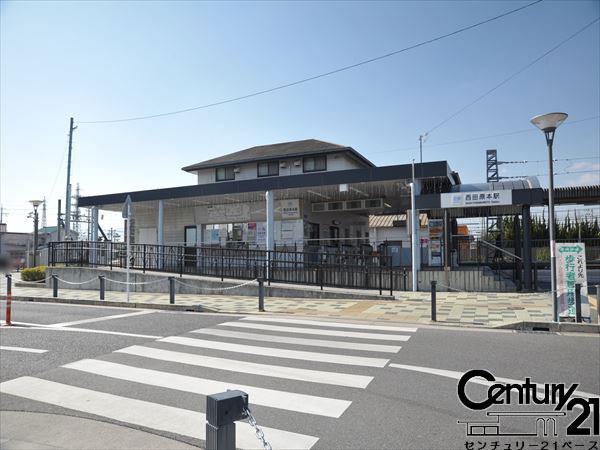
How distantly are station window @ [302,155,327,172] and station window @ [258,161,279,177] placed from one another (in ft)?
6.47

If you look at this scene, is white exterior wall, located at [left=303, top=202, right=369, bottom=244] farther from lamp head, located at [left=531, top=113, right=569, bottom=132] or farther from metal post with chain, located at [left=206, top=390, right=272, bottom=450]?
metal post with chain, located at [left=206, top=390, right=272, bottom=450]

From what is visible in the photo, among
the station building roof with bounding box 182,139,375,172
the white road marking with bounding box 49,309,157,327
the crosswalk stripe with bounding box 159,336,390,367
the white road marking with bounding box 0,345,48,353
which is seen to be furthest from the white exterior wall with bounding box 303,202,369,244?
the white road marking with bounding box 0,345,48,353

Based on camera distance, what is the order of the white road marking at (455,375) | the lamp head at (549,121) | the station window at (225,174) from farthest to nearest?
the station window at (225,174), the lamp head at (549,121), the white road marking at (455,375)

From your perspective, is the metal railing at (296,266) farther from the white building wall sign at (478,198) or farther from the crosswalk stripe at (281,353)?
the crosswalk stripe at (281,353)

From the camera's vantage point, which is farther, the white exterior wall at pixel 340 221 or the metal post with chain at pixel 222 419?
the white exterior wall at pixel 340 221

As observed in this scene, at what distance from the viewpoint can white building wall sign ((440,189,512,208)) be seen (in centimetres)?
1770

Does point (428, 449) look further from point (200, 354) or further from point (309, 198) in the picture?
point (309, 198)

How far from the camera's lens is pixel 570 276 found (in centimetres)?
1145

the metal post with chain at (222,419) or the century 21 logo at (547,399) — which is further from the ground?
the metal post with chain at (222,419)

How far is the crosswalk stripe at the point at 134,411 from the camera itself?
14.9ft

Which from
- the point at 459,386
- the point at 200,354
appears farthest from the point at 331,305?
the point at 459,386

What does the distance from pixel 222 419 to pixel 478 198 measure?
57.0ft

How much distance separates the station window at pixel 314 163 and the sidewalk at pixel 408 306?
11.8 metres

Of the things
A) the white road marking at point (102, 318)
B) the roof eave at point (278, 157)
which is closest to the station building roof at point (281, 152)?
the roof eave at point (278, 157)
